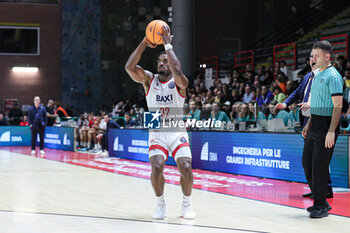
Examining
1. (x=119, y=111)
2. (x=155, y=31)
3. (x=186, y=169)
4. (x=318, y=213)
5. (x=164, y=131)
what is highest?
(x=155, y=31)

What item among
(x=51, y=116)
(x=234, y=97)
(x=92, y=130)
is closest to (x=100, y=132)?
(x=92, y=130)

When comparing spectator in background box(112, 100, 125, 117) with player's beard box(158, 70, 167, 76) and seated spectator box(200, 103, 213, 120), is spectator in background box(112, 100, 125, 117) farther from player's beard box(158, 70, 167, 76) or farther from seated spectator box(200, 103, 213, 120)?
player's beard box(158, 70, 167, 76)

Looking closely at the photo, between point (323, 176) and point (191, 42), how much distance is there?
18256mm

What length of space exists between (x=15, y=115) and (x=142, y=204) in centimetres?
2056

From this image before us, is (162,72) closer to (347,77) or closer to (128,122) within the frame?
(347,77)

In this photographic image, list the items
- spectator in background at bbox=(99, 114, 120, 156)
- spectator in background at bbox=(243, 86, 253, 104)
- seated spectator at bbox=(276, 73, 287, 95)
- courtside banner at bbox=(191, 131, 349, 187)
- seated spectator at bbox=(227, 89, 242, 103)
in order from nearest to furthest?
courtside banner at bbox=(191, 131, 349, 187)
seated spectator at bbox=(276, 73, 287, 95)
spectator in background at bbox=(243, 86, 253, 104)
seated spectator at bbox=(227, 89, 242, 103)
spectator in background at bbox=(99, 114, 120, 156)

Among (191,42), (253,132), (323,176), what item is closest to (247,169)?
(253,132)

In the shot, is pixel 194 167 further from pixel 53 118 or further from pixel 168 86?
pixel 53 118

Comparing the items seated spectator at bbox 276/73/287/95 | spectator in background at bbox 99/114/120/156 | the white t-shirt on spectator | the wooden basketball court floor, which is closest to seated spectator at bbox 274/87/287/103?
seated spectator at bbox 276/73/287/95

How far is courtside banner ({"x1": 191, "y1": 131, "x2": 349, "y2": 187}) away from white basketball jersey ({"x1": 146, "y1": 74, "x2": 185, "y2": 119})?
4173 mm

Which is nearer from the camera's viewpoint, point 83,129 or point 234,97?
point 234,97

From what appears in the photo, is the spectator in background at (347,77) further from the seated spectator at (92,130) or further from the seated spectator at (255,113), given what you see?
the seated spectator at (92,130)

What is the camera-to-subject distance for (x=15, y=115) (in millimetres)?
26781

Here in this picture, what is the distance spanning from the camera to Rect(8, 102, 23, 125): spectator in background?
2550cm
